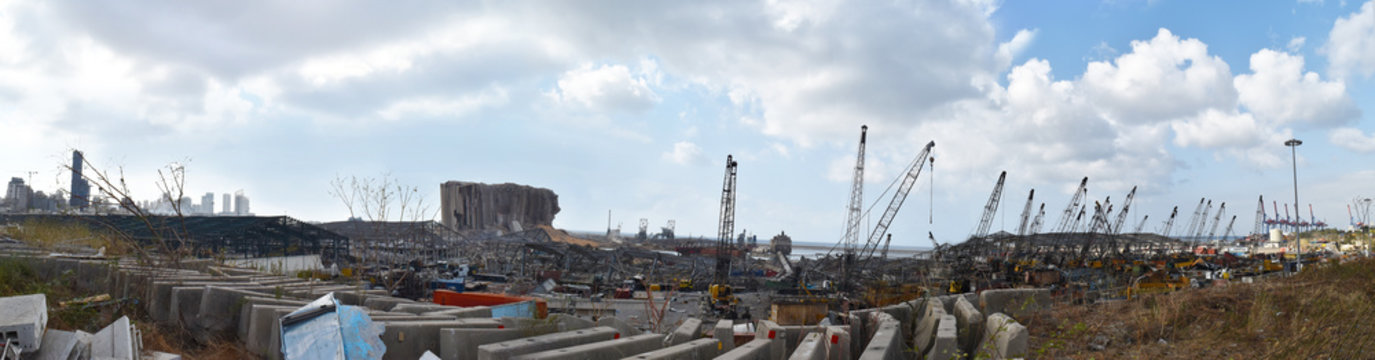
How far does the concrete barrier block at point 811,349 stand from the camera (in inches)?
206

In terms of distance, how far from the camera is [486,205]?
125 meters

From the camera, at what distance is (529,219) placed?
132 metres

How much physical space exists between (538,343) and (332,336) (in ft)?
4.67

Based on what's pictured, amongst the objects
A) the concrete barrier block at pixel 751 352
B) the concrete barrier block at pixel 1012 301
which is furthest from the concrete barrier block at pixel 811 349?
the concrete barrier block at pixel 1012 301

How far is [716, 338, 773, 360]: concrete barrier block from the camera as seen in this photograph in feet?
16.9

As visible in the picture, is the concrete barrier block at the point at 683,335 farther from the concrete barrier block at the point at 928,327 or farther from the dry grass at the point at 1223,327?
the dry grass at the point at 1223,327

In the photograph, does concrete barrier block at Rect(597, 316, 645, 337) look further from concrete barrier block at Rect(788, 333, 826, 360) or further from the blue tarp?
the blue tarp

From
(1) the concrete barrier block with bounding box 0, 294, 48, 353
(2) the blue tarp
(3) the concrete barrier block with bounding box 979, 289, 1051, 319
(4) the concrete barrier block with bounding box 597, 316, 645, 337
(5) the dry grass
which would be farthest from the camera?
(3) the concrete barrier block with bounding box 979, 289, 1051, 319

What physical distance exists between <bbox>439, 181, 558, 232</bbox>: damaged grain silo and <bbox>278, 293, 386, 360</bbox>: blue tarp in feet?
382

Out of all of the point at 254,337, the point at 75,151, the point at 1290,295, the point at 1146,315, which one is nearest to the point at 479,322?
the point at 254,337

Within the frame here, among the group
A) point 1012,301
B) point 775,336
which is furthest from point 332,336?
point 1012,301

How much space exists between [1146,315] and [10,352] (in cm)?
1102

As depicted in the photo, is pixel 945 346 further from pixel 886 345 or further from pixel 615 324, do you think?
pixel 615 324

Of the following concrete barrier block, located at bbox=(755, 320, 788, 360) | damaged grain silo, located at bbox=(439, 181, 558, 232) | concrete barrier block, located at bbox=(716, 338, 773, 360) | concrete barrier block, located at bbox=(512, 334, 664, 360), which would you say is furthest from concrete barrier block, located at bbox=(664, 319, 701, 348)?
damaged grain silo, located at bbox=(439, 181, 558, 232)
